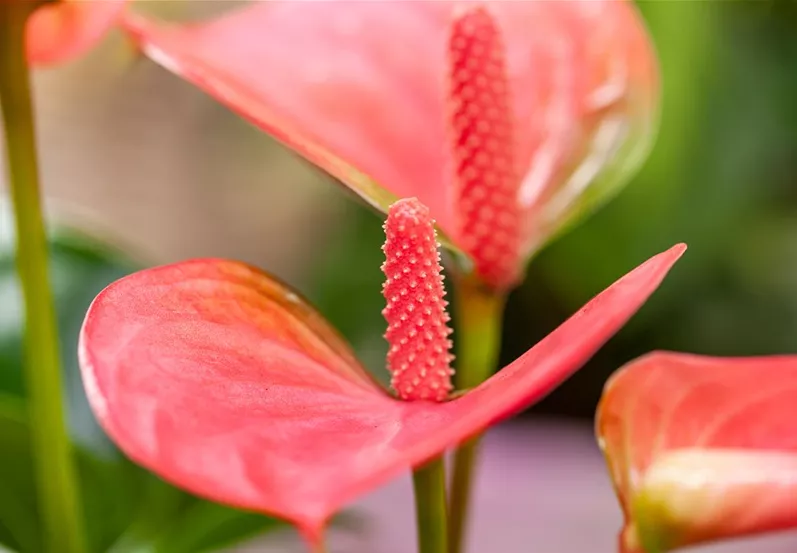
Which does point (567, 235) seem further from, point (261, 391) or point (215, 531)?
point (261, 391)

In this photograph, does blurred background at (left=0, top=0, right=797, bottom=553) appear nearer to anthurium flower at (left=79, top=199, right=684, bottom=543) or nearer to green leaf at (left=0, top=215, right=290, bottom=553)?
green leaf at (left=0, top=215, right=290, bottom=553)

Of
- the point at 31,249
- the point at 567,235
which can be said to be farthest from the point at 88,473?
the point at 567,235

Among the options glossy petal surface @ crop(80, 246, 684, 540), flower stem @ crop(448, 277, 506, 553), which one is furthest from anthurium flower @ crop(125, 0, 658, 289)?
A: glossy petal surface @ crop(80, 246, 684, 540)

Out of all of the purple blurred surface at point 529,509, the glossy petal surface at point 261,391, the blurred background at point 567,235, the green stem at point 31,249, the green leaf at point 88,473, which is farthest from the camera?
the blurred background at point 567,235

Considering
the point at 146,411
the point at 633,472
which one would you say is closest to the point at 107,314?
the point at 146,411

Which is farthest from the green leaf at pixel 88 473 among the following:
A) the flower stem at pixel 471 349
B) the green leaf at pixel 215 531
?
the flower stem at pixel 471 349

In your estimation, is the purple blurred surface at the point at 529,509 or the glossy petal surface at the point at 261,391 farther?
the purple blurred surface at the point at 529,509

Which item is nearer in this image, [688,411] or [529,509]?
[688,411]

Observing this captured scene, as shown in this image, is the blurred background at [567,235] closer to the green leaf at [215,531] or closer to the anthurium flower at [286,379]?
the green leaf at [215,531]
